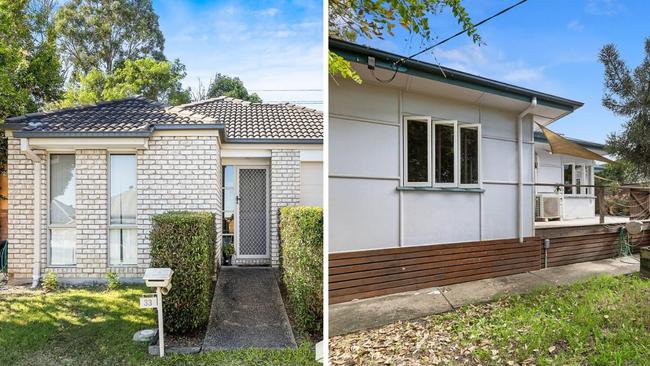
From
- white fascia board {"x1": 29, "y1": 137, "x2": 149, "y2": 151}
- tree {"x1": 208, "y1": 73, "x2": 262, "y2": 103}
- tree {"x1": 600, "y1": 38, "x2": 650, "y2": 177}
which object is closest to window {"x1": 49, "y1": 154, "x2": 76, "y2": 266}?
white fascia board {"x1": 29, "y1": 137, "x2": 149, "y2": 151}

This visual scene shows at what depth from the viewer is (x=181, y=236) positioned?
7.75ft

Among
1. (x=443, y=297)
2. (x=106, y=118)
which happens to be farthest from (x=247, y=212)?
(x=443, y=297)

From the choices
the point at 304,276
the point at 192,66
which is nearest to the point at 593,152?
the point at 304,276

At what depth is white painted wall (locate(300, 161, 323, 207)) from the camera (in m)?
2.25

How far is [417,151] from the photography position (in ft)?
3.42

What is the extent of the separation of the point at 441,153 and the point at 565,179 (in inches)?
18.6

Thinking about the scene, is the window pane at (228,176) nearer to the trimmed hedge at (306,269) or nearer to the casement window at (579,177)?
the trimmed hedge at (306,269)

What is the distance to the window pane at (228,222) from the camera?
3.71 meters

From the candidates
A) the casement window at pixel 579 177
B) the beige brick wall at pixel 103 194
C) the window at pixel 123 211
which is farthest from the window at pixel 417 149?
the window at pixel 123 211

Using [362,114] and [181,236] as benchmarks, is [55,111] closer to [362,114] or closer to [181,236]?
[181,236]

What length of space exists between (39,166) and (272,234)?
1703 millimetres

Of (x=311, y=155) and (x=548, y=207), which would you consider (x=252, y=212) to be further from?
(x=548, y=207)

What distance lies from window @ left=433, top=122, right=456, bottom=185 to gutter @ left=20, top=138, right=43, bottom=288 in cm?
233

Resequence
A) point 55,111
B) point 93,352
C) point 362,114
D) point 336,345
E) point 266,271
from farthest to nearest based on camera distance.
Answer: point 266,271 → point 55,111 → point 93,352 → point 336,345 → point 362,114
